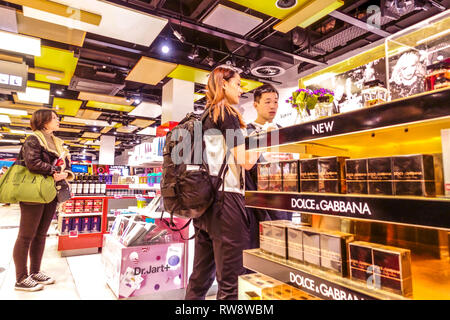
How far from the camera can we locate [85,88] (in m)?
5.76

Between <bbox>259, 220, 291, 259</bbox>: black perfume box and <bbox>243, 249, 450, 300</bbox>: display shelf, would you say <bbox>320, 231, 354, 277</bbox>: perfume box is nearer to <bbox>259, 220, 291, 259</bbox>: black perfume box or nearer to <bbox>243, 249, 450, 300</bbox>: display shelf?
<bbox>243, 249, 450, 300</bbox>: display shelf

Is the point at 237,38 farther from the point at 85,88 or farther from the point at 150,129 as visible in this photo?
the point at 150,129

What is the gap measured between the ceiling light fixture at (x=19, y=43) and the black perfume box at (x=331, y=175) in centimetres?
464

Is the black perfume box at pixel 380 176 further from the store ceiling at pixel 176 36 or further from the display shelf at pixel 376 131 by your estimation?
the store ceiling at pixel 176 36

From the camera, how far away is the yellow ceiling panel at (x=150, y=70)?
4.68m

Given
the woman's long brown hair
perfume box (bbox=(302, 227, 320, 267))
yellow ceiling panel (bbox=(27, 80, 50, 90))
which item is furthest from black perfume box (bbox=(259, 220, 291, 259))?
yellow ceiling panel (bbox=(27, 80, 50, 90))

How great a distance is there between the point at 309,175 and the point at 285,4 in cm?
282

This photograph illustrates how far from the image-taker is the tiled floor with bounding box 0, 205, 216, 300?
2699mm

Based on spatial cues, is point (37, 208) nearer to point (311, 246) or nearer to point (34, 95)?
point (311, 246)

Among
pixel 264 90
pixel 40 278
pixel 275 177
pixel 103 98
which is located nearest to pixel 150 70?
pixel 103 98

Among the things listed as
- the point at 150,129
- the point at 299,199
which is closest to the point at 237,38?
the point at 299,199

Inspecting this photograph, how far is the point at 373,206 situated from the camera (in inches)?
30.2

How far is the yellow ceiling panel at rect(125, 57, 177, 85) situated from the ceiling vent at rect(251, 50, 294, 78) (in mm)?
1399

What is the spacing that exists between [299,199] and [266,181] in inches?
9.1
